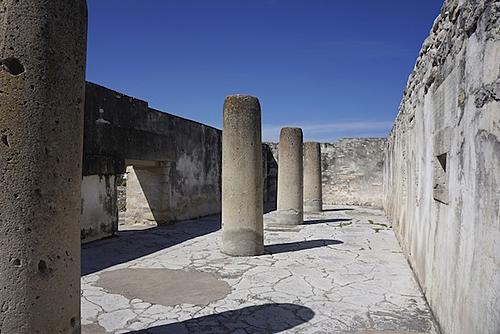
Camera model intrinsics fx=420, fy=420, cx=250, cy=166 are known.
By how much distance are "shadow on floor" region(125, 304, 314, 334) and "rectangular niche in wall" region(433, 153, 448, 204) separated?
1.75 meters

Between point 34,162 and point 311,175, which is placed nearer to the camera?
point 34,162

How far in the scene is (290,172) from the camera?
450 inches

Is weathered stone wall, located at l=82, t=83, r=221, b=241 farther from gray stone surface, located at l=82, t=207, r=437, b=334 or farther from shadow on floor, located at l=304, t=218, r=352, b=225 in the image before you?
shadow on floor, located at l=304, t=218, r=352, b=225

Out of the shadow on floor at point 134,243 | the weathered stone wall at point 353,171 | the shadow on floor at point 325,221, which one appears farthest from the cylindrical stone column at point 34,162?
the weathered stone wall at point 353,171

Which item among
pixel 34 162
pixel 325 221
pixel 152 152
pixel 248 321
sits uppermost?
pixel 152 152

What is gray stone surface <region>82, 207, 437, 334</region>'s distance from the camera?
4070mm

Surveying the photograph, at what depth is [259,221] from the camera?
24.2 feet

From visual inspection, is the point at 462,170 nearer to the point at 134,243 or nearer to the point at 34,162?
the point at 34,162

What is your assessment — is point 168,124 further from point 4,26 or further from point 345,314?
point 4,26

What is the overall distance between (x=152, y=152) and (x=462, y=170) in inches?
348

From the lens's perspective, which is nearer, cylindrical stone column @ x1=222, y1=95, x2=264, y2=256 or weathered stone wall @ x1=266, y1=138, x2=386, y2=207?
cylindrical stone column @ x1=222, y1=95, x2=264, y2=256

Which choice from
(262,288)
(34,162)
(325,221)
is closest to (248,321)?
(262,288)

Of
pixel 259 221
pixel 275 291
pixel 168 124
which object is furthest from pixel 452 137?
pixel 168 124

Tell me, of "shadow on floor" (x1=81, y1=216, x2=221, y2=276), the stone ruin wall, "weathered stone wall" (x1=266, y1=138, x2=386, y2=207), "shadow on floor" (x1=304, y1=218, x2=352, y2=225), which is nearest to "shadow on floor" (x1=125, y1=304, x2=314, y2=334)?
"shadow on floor" (x1=81, y1=216, x2=221, y2=276)
